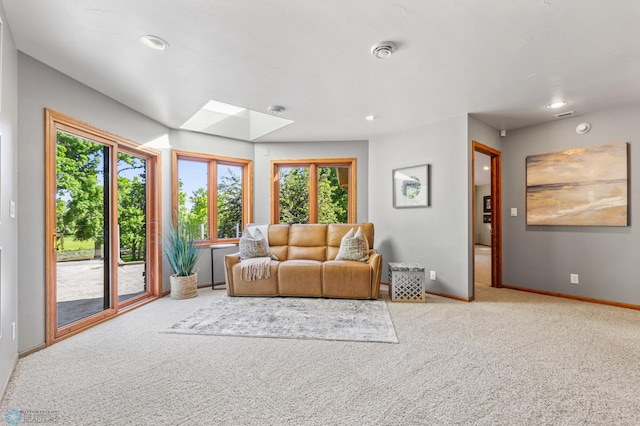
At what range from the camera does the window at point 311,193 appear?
203 inches

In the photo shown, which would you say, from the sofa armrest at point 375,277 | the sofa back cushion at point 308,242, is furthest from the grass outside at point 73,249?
the sofa armrest at point 375,277

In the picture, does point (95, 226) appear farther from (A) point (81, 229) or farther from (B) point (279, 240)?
(B) point (279, 240)

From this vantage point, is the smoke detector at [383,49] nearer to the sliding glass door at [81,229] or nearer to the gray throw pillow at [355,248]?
the gray throw pillow at [355,248]

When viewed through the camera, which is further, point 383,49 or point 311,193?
point 311,193

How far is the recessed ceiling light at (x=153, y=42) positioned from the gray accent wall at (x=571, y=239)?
457 cm

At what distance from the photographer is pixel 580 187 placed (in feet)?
12.4

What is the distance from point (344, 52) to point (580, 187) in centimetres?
358

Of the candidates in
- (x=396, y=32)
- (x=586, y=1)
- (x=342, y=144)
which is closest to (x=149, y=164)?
(x=342, y=144)

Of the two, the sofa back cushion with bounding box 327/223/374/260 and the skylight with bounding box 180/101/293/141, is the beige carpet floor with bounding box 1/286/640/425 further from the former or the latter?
the skylight with bounding box 180/101/293/141

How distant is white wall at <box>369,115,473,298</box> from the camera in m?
3.77

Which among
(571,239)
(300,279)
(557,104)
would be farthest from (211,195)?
(571,239)

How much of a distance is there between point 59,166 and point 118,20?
161cm

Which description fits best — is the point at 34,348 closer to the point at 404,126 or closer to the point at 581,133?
the point at 404,126

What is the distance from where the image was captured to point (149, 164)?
4.01 m
